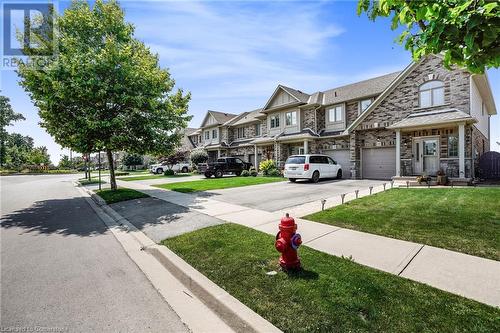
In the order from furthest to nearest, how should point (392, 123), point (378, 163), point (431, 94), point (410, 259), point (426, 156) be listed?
1. point (378, 163)
2. point (392, 123)
3. point (426, 156)
4. point (431, 94)
5. point (410, 259)

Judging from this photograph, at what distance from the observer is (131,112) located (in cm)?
1288

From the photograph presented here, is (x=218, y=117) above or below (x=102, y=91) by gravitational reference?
above

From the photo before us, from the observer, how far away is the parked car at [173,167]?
35.1 meters

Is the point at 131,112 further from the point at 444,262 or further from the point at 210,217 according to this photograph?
the point at 444,262

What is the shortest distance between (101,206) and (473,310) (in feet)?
41.3

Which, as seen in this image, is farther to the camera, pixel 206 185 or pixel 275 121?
pixel 275 121

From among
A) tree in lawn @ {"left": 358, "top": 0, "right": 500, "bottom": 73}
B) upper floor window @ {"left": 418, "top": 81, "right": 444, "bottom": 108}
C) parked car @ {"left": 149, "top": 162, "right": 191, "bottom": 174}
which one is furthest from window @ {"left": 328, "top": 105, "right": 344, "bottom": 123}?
parked car @ {"left": 149, "top": 162, "right": 191, "bottom": 174}

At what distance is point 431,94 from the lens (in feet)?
49.3

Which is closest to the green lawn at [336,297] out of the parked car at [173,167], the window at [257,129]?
the window at [257,129]

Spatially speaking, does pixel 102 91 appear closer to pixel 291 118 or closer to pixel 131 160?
pixel 291 118

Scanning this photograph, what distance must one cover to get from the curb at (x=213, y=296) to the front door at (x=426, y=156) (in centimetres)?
1635

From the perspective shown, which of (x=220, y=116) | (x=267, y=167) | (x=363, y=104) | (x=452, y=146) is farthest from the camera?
(x=220, y=116)

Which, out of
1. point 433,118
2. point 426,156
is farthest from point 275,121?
point 433,118

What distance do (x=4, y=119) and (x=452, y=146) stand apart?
7707 centimetres
